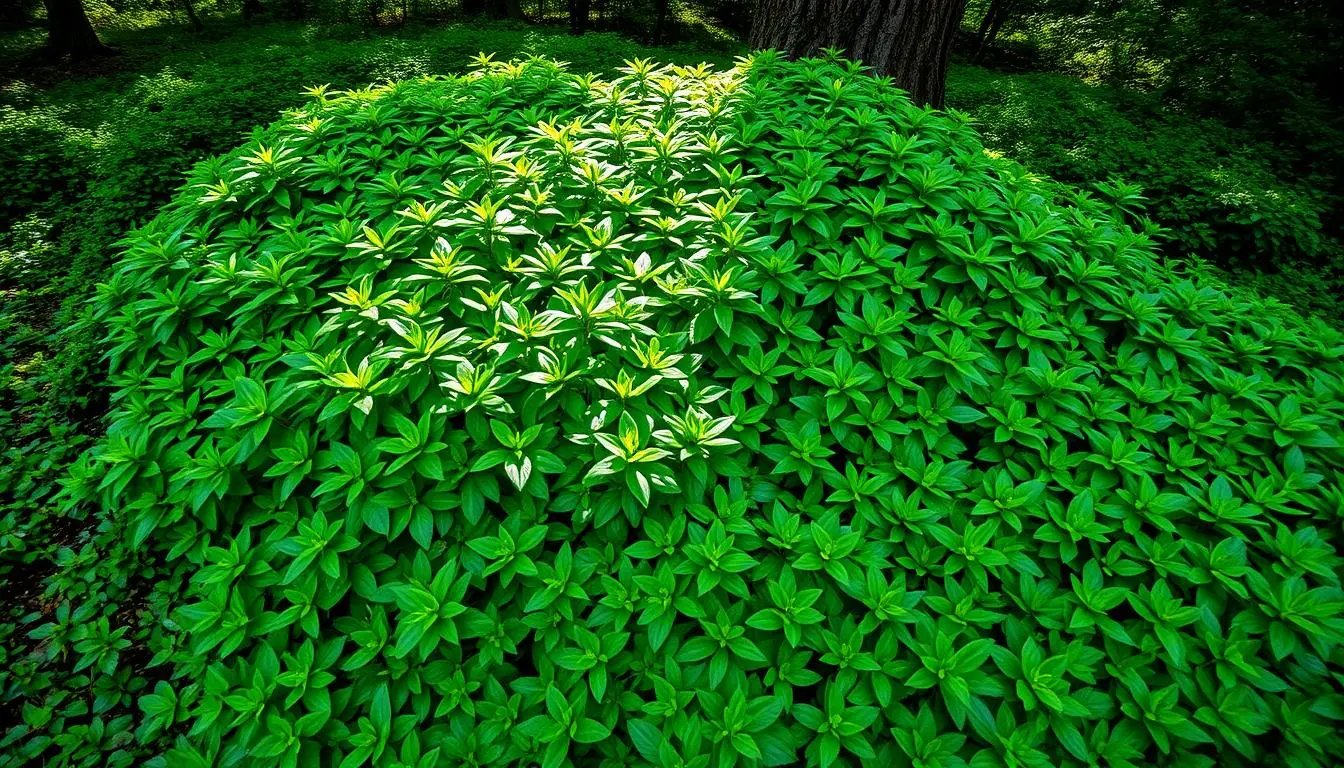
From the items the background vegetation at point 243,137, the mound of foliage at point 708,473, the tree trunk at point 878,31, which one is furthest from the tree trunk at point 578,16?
the mound of foliage at point 708,473

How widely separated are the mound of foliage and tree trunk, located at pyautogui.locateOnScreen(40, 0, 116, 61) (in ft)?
50.2

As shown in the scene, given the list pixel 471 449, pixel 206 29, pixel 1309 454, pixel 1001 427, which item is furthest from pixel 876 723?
pixel 206 29

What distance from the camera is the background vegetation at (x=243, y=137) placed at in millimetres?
2688

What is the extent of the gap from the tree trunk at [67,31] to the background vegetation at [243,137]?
1.23ft

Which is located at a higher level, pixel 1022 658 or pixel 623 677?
pixel 1022 658

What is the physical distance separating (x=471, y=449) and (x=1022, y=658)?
178 centimetres

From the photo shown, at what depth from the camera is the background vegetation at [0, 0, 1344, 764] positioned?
269cm

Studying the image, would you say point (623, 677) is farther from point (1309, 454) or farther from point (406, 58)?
point (406, 58)

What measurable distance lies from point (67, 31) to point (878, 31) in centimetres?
1695

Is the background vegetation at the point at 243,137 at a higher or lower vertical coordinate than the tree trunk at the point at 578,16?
lower

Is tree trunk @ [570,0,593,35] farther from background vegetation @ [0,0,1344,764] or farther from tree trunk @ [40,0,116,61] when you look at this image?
tree trunk @ [40,0,116,61]

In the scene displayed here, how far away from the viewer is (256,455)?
2.02m

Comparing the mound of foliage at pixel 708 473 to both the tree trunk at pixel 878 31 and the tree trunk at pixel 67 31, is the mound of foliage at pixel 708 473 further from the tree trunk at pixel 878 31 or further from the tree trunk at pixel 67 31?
the tree trunk at pixel 67 31

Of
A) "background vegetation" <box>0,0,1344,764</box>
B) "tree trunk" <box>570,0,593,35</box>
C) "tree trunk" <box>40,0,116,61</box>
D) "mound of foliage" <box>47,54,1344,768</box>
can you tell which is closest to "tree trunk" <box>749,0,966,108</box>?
"background vegetation" <box>0,0,1344,764</box>
